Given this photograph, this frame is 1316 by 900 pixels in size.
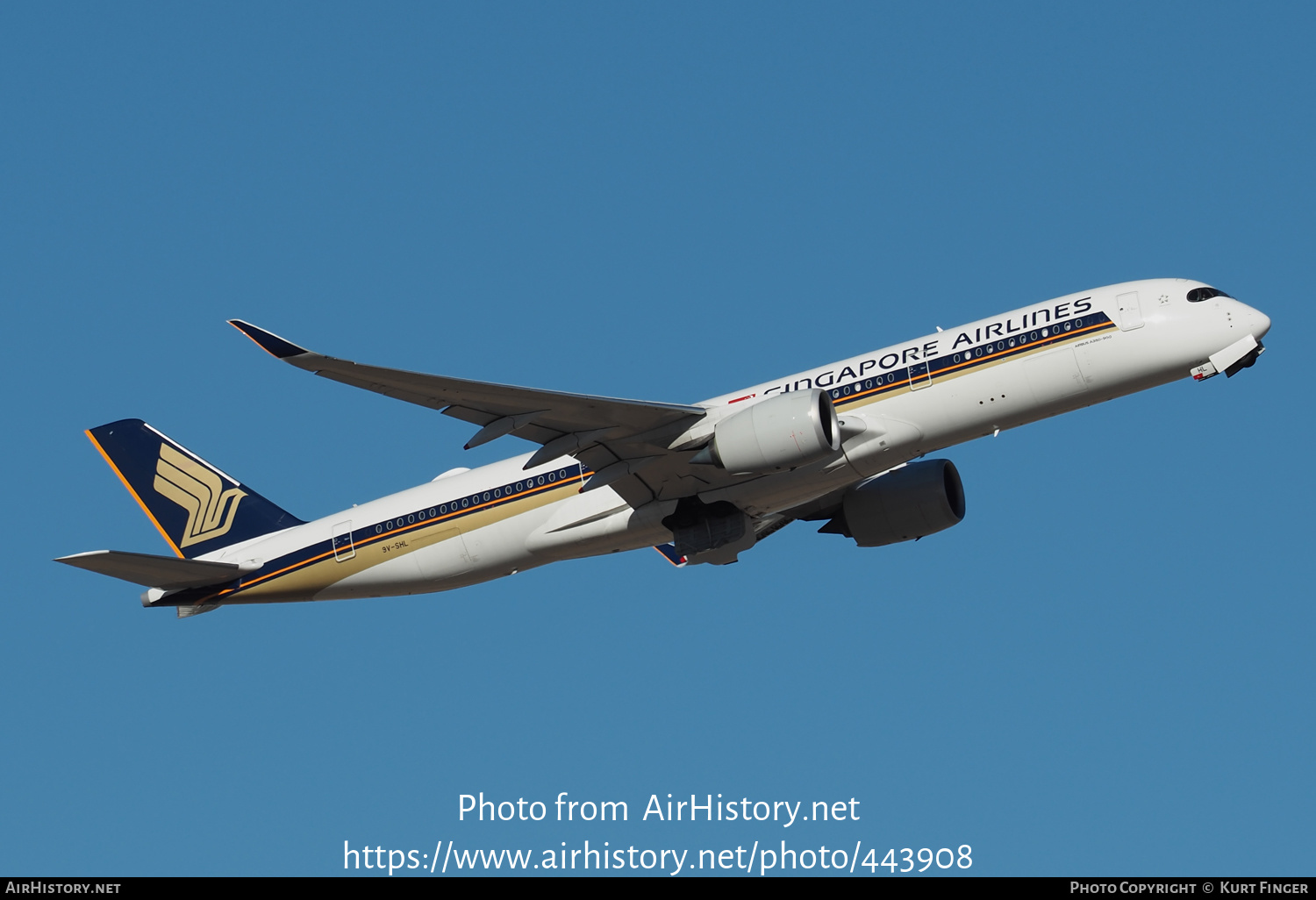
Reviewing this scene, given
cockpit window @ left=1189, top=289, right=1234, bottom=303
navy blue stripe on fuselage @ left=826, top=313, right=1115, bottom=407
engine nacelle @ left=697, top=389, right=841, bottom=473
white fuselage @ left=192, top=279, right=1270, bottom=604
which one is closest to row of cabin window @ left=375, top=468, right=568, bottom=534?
white fuselage @ left=192, top=279, right=1270, bottom=604

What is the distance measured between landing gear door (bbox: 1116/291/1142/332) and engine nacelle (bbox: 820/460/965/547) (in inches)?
292

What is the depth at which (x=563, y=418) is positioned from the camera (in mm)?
32469

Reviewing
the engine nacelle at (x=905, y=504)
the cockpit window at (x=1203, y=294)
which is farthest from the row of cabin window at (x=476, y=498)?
the cockpit window at (x=1203, y=294)

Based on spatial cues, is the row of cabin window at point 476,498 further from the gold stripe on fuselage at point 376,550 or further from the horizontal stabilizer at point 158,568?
the horizontal stabilizer at point 158,568

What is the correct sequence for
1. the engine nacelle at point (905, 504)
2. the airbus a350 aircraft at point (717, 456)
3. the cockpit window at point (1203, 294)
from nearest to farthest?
1. the airbus a350 aircraft at point (717, 456)
2. the cockpit window at point (1203, 294)
3. the engine nacelle at point (905, 504)

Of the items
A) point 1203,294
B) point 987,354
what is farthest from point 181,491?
point 1203,294

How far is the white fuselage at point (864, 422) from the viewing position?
32969 mm

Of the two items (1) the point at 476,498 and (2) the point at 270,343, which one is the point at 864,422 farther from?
(2) the point at 270,343

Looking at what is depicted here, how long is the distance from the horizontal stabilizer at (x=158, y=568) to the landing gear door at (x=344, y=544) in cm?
231

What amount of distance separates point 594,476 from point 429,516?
202 inches

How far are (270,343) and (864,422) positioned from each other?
13.3 metres

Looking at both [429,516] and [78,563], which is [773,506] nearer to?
[429,516]

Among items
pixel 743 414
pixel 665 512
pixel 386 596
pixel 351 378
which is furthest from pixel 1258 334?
pixel 386 596

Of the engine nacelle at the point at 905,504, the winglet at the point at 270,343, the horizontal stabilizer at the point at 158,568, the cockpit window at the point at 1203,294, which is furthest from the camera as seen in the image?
the engine nacelle at the point at 905,504
